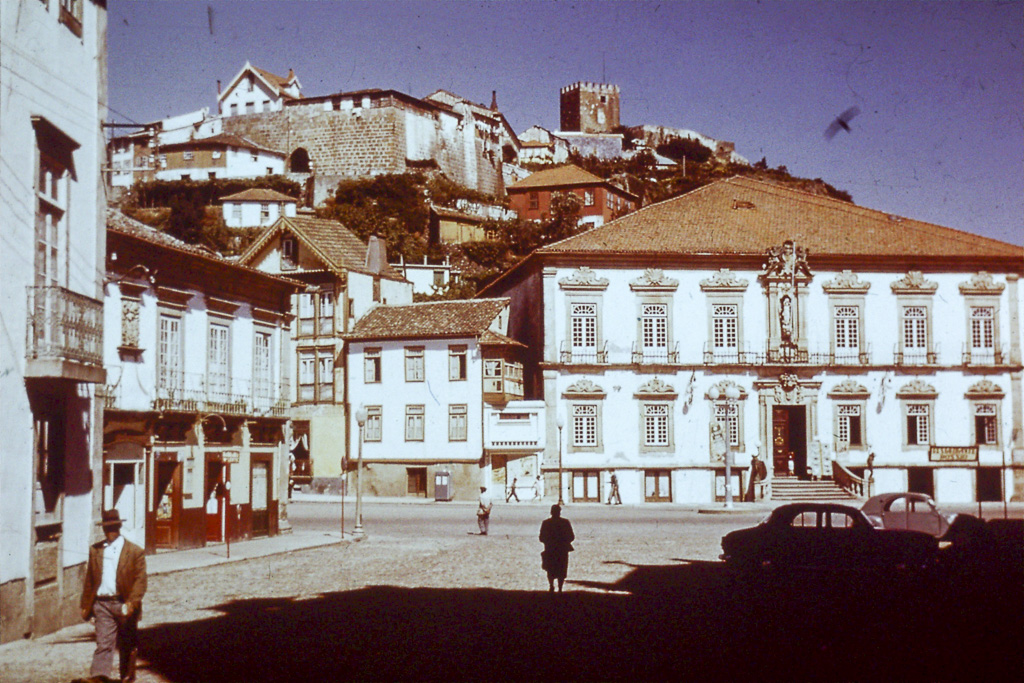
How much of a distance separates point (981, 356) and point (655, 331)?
7.41 m

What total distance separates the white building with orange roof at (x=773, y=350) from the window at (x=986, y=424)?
37 mm

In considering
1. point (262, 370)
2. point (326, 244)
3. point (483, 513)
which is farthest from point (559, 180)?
point (483, 513)

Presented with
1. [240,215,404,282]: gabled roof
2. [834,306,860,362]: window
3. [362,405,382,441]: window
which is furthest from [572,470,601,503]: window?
[240,215,404,282]: gabled roof

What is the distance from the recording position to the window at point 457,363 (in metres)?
26.5

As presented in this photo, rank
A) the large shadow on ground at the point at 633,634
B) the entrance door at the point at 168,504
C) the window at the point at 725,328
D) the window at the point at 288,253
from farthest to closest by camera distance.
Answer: the window at the point at 288,253 → the window at the point at 725,328 → the entrance door at the point at 168,504 → the large shadow on ground at the point at 633,634

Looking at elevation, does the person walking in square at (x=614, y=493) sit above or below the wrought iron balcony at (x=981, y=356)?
below

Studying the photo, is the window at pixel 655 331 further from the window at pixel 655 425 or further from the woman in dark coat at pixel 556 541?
the woman in dark coat at pixel 556 541

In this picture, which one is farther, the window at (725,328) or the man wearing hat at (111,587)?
the window at (725,328)

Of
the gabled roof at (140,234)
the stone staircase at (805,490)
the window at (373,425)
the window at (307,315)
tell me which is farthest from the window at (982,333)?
the window at (307,315)

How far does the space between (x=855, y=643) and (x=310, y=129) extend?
68224 millimetres

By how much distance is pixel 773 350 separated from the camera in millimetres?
23141

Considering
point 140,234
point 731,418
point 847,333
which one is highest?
point 140,234

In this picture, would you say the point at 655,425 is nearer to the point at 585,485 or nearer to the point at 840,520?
the point at 585,485

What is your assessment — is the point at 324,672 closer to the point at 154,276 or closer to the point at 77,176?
the point at 77,176
